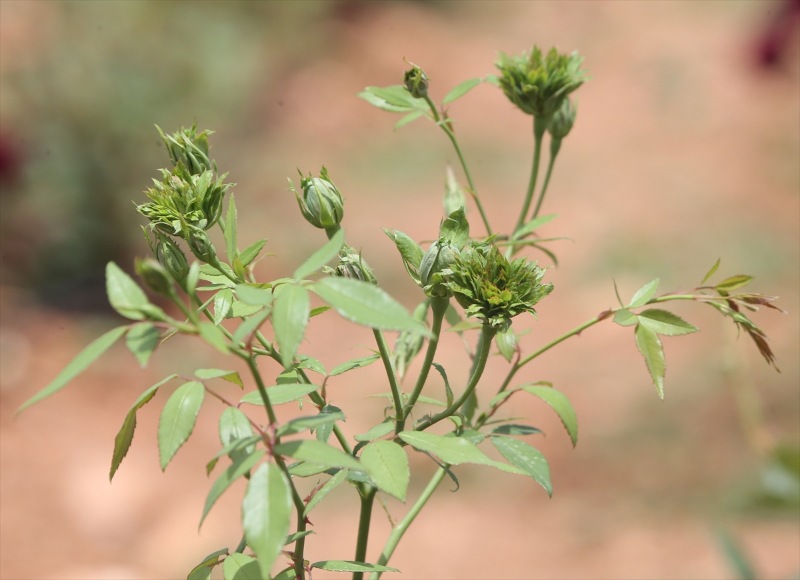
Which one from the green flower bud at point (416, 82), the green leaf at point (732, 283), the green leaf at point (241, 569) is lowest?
the green leaf at point (241, 569)

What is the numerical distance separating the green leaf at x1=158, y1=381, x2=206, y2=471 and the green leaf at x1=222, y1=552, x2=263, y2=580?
111mm

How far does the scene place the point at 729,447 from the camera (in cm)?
196

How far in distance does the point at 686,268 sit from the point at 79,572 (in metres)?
2.26

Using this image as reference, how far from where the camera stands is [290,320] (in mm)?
333

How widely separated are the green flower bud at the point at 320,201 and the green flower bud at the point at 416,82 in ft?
0.51

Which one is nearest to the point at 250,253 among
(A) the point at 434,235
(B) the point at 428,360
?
Result: (B) the point at 428,360

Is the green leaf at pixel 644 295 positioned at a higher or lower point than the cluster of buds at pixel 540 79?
lower

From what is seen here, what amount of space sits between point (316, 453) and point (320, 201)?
0.77ft

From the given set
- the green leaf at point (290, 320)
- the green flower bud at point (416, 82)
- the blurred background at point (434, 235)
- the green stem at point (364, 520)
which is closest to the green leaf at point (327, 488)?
the green stem at point (364, 520)

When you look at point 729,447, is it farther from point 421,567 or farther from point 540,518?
point 421,567

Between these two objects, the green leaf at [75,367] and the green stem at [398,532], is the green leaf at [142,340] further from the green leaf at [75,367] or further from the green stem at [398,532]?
the green stem at [398,532]

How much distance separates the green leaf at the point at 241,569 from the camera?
436mm

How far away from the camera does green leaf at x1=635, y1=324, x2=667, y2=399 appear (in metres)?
0.47

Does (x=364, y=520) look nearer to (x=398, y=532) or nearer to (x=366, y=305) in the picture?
(x=398, y=532)
